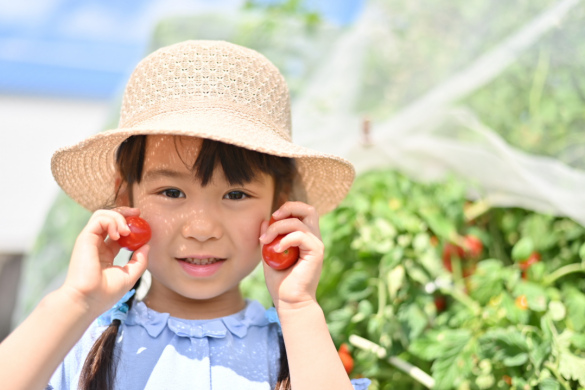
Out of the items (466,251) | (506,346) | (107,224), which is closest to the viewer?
(107,224)

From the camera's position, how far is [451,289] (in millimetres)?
1649

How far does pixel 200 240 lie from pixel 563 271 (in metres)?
0.99

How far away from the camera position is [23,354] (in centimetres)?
90

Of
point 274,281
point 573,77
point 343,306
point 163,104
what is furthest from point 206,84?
point 573,77

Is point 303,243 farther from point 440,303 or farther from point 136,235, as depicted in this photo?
point 440,303

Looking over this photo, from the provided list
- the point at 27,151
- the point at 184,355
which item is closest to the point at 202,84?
the point at 184,355

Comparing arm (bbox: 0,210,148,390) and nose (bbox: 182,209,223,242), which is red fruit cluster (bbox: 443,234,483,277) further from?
arm (bbox: 0,210,148,390)

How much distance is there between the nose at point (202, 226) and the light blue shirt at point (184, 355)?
0.20m

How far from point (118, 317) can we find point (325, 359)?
0.41m

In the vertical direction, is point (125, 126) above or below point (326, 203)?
above

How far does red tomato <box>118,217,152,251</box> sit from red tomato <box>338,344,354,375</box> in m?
0.62

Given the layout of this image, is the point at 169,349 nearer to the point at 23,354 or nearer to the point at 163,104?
the point at 23,354

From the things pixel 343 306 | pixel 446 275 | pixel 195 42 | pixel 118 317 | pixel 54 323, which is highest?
pixel 195 42

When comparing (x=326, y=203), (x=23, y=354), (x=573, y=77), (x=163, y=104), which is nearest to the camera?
(x=23, y=354)
